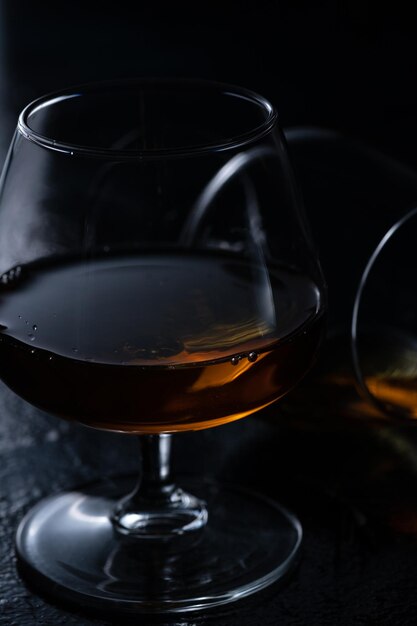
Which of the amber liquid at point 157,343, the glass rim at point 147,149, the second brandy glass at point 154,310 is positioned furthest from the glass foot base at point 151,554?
the glass rim at point 147,149

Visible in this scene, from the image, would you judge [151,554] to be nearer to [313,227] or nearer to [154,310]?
[154,310]

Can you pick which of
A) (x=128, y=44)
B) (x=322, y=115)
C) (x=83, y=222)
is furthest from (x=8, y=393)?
(x=128, y=44)

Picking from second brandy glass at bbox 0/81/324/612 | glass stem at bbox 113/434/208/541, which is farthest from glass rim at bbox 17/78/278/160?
glass stem at bbox 113/434/208/541

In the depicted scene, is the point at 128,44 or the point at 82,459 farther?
the point at 128,44

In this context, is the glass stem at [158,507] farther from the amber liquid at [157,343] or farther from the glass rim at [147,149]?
the glass rim at [147,149]

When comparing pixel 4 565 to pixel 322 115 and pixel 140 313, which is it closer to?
pixel 140 313

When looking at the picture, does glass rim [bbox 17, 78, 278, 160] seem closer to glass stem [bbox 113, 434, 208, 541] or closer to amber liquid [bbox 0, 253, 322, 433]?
amber liquid [bbox 0, 253, 322, 433]
